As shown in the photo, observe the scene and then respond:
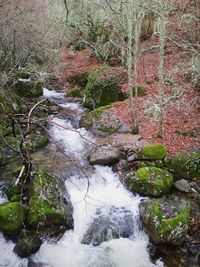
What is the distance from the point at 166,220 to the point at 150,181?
5.49 feet

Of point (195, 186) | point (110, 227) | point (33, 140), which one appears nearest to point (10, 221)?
point (110, 227)

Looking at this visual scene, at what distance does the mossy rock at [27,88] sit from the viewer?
679 inches

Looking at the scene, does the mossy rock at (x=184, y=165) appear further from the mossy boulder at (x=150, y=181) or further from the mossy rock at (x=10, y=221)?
the mossy rock at (x=10, y=221)

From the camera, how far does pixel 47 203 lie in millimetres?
9133

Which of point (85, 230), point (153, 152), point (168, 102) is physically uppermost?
point (168, 102)

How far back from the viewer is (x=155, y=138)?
494 inches

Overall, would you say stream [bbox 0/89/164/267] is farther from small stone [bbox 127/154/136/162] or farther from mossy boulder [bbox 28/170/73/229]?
small stone [bbox 127/154/136/162]

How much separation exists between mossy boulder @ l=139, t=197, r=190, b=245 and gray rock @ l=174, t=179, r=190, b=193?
0.87m

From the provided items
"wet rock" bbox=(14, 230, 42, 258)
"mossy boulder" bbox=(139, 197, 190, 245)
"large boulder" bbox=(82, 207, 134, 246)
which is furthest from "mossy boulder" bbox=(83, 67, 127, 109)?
"wet rock" bbox=(14, 230, 42, 258)

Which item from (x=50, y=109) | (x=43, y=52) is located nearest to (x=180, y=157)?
(x=50, y=109)

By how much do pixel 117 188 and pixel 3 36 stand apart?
24.4ft

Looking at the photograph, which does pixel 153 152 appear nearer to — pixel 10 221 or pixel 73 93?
pixel 10 221

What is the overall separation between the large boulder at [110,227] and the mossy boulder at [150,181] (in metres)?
0.87

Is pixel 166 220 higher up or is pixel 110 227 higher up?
pixel 166 220
